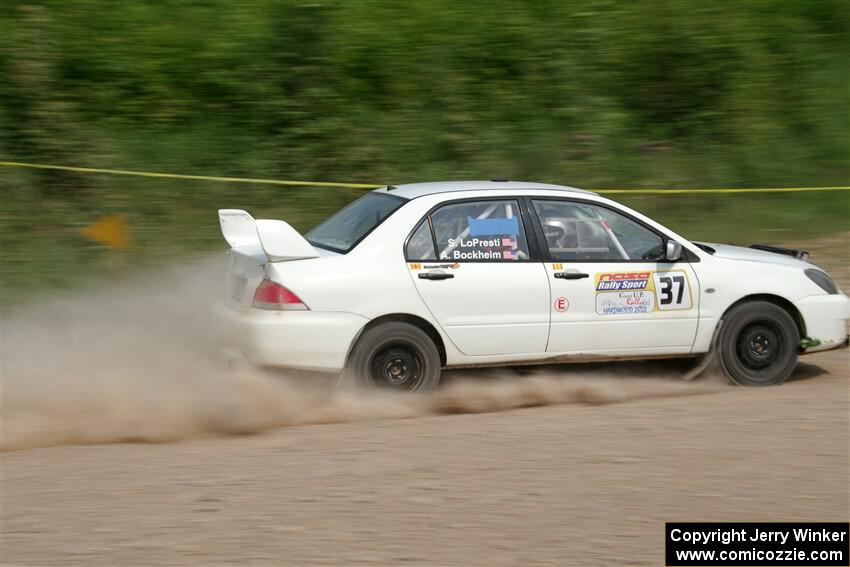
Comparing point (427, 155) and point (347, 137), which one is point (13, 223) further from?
point (427, 155)

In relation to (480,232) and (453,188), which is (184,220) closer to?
(453,188)

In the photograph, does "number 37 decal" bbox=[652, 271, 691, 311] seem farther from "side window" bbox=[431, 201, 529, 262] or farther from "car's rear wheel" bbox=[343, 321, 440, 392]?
"car's rear wheel" bbox=[343, 321, 440, 392]

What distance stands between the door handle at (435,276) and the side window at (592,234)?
84 cm

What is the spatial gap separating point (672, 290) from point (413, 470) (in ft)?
9.87

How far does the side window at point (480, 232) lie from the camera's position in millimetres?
7477

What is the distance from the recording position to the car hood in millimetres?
8016

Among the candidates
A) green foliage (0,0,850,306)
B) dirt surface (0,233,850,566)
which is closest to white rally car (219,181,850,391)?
dirt surface (0,233,850,566)

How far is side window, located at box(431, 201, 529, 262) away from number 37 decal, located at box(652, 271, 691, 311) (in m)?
1.06

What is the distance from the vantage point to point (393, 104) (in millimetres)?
13906

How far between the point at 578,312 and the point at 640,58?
8.56m

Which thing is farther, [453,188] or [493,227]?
[453,188]

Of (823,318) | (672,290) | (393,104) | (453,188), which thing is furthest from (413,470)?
(393,104)

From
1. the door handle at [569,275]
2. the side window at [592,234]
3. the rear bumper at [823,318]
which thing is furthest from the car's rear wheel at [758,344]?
the door handle at [569,275]

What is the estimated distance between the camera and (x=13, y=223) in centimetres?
1134
